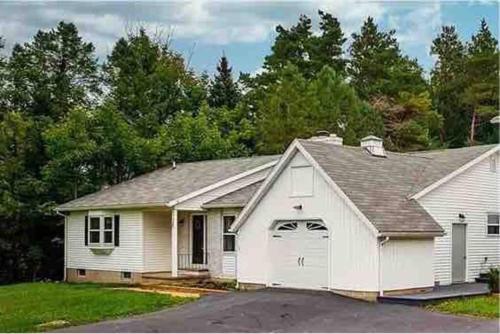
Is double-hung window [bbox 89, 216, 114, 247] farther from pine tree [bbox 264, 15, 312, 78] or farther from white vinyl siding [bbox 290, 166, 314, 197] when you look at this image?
pine tree [bbox 264, 15, 312, 78]

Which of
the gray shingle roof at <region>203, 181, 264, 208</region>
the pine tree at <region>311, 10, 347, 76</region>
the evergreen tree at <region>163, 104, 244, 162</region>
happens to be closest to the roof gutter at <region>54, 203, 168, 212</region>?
the gray shingle roof at <region>203, 181, 264, 208</region>

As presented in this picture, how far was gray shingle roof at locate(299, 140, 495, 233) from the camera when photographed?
19.9 metres

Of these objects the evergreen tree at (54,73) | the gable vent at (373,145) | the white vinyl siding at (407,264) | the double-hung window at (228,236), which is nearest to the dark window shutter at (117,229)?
the double-hung window at (228,236)

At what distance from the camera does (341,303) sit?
18.5 meters

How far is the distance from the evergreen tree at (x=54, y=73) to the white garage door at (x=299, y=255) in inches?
783

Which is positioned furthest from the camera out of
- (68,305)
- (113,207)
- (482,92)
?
(482,92)

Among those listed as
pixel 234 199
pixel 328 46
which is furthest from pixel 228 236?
pixel 328 46

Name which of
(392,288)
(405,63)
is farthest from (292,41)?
(392,288)

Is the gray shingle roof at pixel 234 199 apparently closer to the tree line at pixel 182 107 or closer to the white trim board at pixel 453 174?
the white trim board at pixel 453 174

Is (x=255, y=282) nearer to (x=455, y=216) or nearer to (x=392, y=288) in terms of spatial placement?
(x=392, y=288)

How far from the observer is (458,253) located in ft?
74.6

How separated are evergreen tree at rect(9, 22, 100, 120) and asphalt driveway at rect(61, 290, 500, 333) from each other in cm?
2223

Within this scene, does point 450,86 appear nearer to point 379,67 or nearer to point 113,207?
point 379,67

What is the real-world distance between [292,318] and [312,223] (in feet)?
16.9
